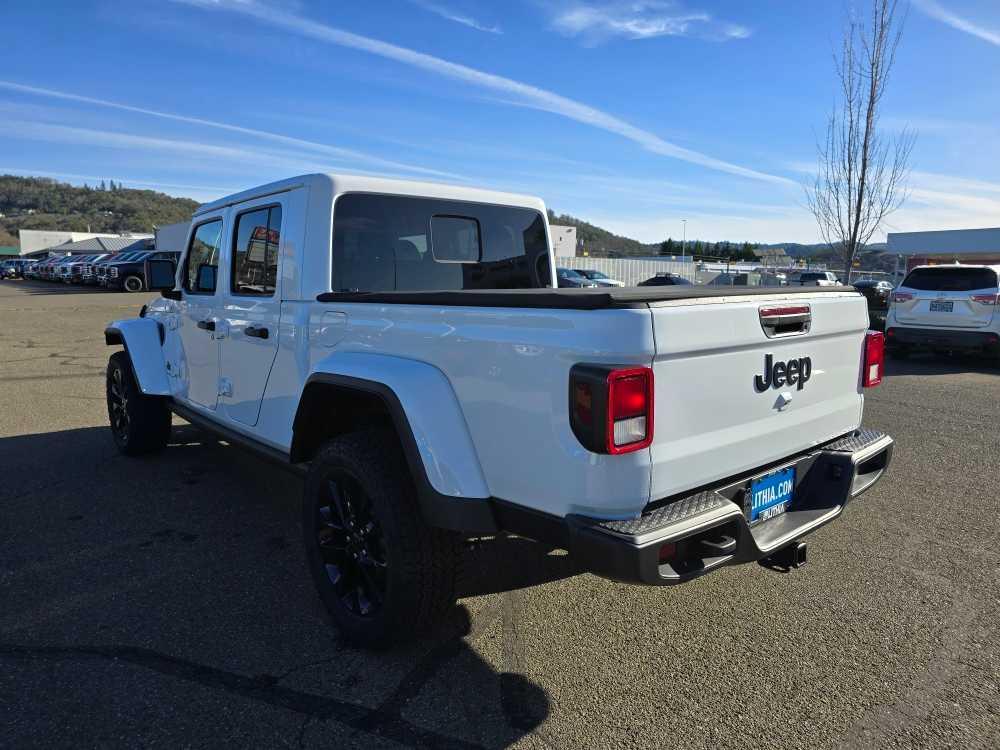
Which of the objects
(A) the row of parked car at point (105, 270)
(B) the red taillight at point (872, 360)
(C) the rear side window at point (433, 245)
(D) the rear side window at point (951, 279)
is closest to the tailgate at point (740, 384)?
(B) the red taillight at point (872, 360)

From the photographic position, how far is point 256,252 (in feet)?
12.8

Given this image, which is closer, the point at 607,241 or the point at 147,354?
the point at 147,354

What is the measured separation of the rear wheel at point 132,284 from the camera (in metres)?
30.3

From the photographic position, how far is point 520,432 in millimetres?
2312

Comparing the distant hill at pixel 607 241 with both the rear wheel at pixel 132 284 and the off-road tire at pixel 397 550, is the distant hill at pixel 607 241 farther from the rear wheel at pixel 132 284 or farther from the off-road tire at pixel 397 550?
the off-road tire at pixel 397 550

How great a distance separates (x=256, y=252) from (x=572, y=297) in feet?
7.81

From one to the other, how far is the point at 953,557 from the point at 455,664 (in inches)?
114

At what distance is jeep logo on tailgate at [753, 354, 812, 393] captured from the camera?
102 inches

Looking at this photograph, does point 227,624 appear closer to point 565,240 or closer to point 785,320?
point 785,320

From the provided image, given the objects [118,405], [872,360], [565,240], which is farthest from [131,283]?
[872,360]

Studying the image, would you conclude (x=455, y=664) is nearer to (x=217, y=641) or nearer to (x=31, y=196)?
(x=217, y=641)

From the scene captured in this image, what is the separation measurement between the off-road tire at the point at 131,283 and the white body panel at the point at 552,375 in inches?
1219

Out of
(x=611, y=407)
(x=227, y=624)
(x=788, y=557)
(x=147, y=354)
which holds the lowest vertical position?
(x=227, y=624)

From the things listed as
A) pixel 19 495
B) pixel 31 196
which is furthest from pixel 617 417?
pixel 31 196
